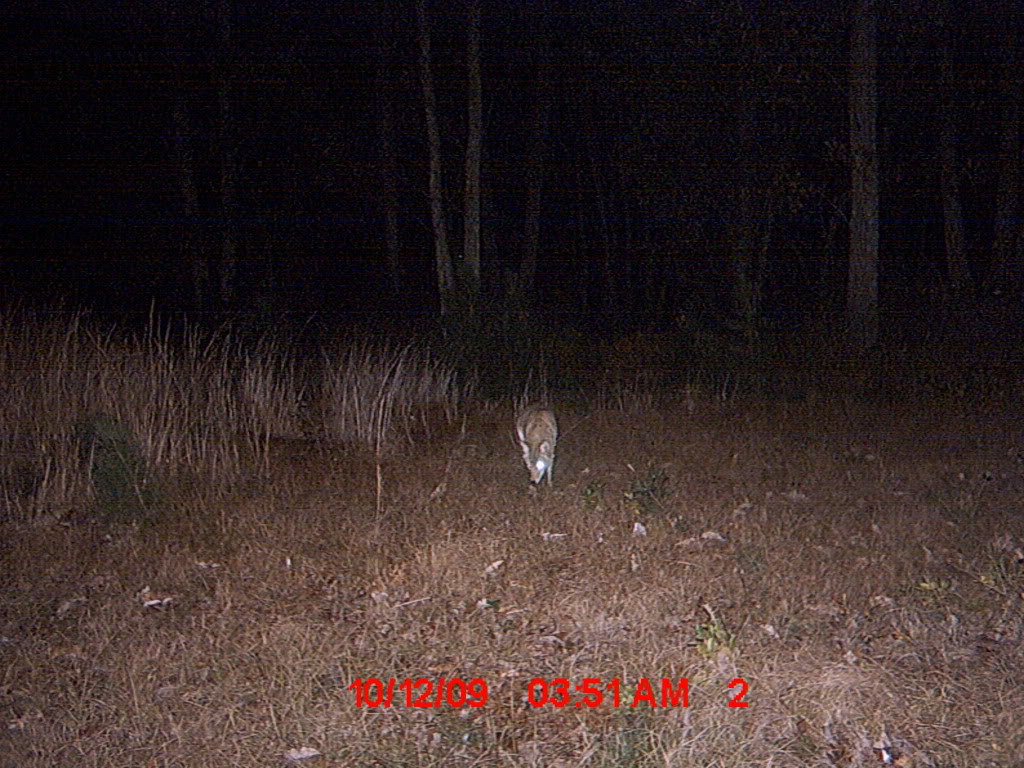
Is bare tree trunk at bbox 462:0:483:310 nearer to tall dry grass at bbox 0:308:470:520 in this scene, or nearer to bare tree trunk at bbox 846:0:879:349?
bare tree trunk at bbox 846:0:879:349

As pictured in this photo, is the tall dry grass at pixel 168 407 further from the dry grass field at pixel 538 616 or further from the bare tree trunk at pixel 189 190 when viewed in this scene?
the bare tree trunk at pixel 189 190

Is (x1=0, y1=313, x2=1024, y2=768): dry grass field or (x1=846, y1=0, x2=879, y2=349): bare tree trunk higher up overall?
(x1=846, y1=0, x2=879, y2=349): bare tree trunk

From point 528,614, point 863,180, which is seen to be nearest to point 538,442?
point 528,614

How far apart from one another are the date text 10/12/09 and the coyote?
130 inches

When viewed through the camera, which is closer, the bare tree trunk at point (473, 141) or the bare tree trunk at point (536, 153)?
the bare tree trunk at point (473, 141)

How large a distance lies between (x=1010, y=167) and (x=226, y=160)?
16316 mm

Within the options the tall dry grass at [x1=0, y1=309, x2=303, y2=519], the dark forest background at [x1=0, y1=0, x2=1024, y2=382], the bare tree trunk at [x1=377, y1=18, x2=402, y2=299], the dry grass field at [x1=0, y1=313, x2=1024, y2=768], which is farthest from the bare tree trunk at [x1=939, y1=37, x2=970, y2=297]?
the tall dry grass at [x1=0, y1=309, x2=303, y2=519]

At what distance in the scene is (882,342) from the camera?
50.1 ft
